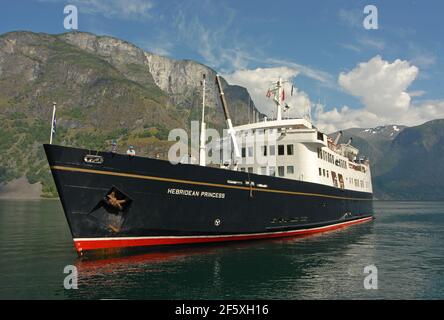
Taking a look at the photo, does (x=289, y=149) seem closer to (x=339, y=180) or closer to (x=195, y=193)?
(x=339, y=180)

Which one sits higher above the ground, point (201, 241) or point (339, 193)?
point (339, 193)

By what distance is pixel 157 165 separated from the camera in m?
18.4

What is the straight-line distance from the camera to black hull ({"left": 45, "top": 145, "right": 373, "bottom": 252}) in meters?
16.9

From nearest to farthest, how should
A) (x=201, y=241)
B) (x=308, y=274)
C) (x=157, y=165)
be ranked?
(x=308, y=274) → (x=157, y=165) → (x=201, y=241)

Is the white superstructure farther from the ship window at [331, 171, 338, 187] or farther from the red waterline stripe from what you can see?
the red waterline stripe

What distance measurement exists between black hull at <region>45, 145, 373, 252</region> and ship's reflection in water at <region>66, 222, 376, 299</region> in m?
0.99

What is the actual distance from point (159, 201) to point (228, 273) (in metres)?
5.08

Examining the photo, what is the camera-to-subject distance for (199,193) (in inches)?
780

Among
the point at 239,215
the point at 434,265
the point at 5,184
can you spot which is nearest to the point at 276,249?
the point at 239,215

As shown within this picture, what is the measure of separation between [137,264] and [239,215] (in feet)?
23.1

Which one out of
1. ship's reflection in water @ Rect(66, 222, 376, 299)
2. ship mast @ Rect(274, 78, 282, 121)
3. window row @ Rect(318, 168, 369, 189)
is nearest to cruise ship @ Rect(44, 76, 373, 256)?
window row @ Rect(318, 168, 369, 189)

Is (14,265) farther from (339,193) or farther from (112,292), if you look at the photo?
(339,193)

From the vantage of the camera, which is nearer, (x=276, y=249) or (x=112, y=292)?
(x=112, y=292)
